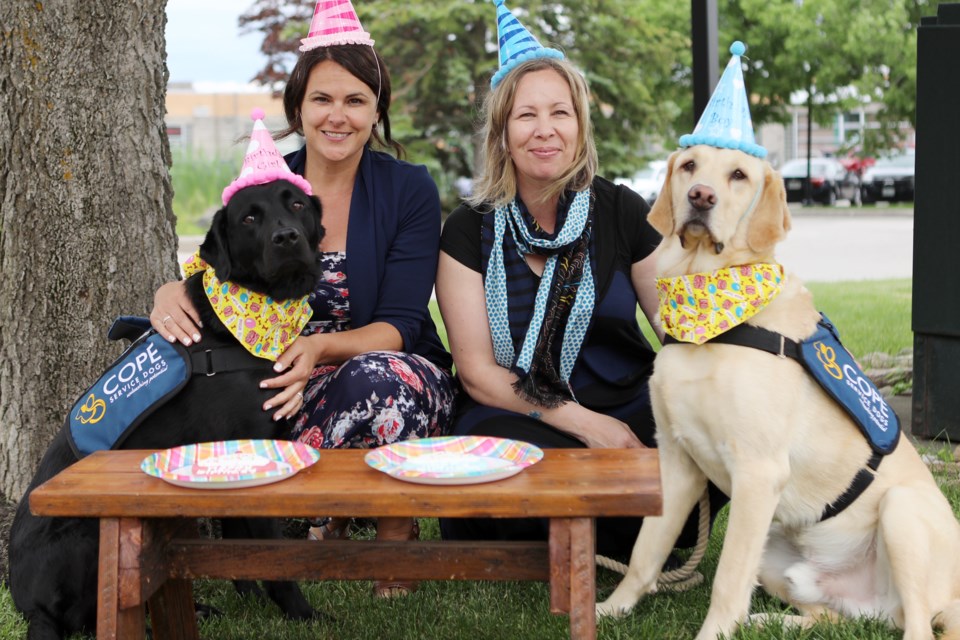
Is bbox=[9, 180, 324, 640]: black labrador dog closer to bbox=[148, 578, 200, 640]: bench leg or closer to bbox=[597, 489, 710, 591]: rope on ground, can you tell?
bbox=[148, 578, 200, 640]: bench leg

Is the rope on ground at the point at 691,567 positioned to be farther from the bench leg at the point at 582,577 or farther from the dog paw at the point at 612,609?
the bench leg at the point at 582,577

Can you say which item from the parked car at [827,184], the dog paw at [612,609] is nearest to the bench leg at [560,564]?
the dog paw at [612,609]

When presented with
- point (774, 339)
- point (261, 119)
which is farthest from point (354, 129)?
point (774, 339)

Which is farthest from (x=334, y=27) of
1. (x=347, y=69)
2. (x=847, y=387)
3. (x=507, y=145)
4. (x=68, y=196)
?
(x=847, y=387)

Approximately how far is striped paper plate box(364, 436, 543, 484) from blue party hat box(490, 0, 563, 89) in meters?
1.46

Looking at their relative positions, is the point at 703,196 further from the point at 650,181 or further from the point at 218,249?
the point at 650,181

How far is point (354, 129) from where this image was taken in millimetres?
3299

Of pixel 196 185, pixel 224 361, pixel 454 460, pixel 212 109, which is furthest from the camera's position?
pixel 212 109

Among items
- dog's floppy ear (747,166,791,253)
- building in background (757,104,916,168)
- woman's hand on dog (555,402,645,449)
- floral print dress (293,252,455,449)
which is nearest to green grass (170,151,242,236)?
floral print dress (293,252,455,449)

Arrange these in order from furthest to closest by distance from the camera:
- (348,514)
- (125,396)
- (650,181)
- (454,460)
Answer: (650,181)
(125,396)
(454,460)
(348,514)

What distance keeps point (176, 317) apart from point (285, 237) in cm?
39

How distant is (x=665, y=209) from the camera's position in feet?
9.11

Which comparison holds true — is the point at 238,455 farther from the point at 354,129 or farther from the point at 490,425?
the point at 354,129

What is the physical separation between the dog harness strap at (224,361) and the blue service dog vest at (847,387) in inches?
59.1
